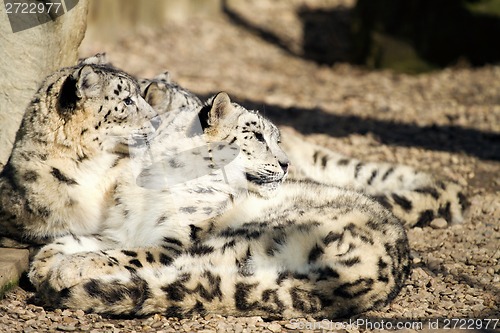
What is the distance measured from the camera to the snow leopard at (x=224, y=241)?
442 centimetres

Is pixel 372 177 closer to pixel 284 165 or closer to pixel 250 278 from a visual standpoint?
pixel 284 165

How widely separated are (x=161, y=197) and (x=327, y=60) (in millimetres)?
8459

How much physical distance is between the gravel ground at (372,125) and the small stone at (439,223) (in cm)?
1

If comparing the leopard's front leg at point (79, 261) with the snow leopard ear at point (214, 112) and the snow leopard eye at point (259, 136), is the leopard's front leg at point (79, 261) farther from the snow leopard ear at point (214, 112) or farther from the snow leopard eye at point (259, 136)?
the snow leopard eye at point (259, 136)

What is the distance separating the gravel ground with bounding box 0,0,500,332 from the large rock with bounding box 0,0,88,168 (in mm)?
1493

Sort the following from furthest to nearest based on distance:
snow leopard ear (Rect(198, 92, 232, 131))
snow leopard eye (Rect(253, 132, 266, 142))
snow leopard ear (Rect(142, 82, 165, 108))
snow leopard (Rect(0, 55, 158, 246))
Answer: snow leopard ear (Rect(142, 82, 165, 108)) → snow leopard eye (Rect(253, 132, 266, 142)) → snow leopard ear (Rect(198, 92, 232, 131)) → snow leopard (Rect(0, 55, 158, 246))

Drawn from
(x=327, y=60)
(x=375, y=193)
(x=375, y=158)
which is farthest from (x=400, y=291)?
(x=327, y=60)

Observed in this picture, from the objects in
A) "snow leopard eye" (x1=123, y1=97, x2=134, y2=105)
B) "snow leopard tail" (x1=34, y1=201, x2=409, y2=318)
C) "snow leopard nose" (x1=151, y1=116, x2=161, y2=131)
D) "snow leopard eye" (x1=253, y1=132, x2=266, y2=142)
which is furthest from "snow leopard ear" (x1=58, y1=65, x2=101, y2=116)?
"snow leopard eye" (x1=253, y1=132, x2=266, y2=142)

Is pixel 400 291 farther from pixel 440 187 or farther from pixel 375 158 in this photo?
pixel 375 158

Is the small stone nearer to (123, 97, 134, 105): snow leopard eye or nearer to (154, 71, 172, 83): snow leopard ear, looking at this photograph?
(154, 71, 172, 83): snow leopard ear

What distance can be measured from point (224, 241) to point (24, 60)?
2.25m

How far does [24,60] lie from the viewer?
5820mm

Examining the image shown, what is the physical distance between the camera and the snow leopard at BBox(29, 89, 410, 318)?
174 inches

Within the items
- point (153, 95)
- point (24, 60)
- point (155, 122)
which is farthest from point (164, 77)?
point (24, 60)
